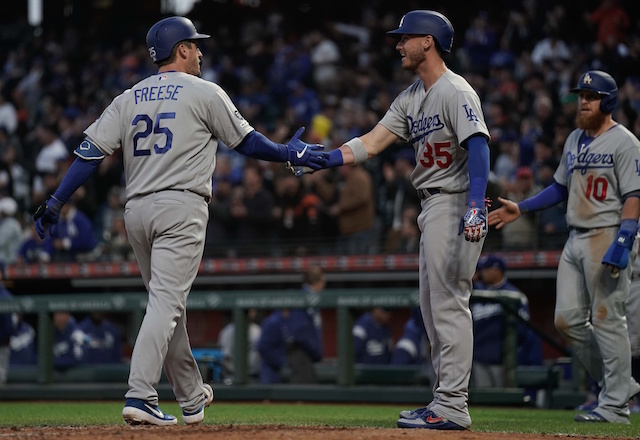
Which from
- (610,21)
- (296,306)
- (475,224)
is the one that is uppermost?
(610,21)

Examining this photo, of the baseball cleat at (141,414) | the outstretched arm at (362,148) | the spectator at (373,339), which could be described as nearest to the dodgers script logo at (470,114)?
the outstretched arm at (362,148)

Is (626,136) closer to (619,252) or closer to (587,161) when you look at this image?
(587,161)

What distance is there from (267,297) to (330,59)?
286 inches

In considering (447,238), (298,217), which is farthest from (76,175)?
(298,217)

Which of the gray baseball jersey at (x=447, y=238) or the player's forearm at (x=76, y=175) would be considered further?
the player's forearm at (x=76, y=175)

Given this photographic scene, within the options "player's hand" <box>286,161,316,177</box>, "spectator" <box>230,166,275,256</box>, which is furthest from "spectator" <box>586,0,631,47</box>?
"player's hand" <box>286,161,316,177</box>

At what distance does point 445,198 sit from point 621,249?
58.6 inches

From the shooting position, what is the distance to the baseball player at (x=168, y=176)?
555 centimetres

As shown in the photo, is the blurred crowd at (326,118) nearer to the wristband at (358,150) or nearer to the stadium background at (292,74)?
the stadium background at (292,74)

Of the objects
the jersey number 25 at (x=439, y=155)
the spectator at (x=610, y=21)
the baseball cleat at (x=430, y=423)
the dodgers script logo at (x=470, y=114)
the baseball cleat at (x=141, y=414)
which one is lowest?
the baseball cleat at (x=430, y=423)

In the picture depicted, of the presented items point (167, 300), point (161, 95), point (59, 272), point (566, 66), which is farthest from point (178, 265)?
point (566, 66)

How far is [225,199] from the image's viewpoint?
14086 mm

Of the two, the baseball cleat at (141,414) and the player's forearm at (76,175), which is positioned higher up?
the player's forearm at (76,175)

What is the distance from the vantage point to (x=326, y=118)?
14.9m
